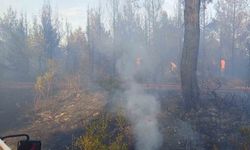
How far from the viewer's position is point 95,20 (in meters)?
54.5

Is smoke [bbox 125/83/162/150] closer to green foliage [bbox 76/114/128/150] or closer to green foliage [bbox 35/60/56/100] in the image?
green foliage [bbox 76/114/128/150]

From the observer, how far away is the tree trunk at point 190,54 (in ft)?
44.2

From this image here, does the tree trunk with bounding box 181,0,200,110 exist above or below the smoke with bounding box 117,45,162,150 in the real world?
above

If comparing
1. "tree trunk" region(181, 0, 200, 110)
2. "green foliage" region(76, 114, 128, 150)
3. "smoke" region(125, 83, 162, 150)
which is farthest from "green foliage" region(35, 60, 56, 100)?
"tree trunk" region(181, 0, 200, 110)

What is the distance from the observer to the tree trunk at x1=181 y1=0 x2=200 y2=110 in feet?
44.2

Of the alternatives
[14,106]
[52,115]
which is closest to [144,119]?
[52,115]

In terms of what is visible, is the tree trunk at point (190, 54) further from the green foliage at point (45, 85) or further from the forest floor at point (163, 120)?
the green foliage at point (45, 85)

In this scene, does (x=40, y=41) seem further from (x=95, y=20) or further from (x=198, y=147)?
(x=198, y=147)

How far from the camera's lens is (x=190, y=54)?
1359 centimetres

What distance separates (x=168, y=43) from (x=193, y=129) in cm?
4169

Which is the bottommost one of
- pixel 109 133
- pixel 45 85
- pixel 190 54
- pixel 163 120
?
pixel 109 133

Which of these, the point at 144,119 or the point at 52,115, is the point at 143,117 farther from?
the point at 52,115

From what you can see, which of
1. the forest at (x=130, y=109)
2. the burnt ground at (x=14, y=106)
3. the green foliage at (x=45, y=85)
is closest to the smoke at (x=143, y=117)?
the forest at (x=130, y=109)

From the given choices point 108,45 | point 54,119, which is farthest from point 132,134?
point 108,45
